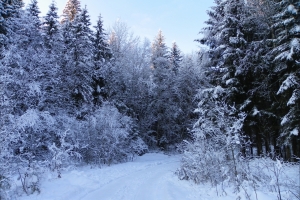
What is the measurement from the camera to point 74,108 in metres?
19.7

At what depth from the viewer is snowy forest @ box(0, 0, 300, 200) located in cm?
916

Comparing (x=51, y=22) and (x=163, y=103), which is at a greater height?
(x=51, y=22)

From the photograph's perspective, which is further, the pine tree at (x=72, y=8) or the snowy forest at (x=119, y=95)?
the pine tree at (x=72, y=8)

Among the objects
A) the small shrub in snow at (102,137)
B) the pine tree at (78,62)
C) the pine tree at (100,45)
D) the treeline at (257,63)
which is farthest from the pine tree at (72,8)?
the treeline at (257,63)

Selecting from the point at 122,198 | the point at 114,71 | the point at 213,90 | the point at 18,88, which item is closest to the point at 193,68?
the point at 114,71

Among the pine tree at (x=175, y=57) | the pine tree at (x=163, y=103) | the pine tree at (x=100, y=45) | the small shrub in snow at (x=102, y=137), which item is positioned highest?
the pine tree at (x=175, y=57)

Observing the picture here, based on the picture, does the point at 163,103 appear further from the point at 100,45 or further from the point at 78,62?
the point at 78,62

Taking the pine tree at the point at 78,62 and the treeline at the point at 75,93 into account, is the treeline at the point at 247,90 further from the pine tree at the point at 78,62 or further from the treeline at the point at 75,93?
the pine tree at the point at 78,62

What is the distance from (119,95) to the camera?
A: 25938 millimetres

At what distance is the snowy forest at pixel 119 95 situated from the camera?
30.0 ft

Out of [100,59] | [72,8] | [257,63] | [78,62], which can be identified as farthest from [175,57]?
[257,63]

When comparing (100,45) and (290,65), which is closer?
(290,65)

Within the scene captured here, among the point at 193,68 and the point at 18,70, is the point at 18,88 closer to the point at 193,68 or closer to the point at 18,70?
the point at 18,70

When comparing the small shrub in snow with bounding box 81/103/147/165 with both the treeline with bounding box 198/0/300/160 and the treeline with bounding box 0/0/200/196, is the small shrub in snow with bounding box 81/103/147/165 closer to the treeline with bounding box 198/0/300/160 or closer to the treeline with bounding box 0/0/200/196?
the treeline with bounding box 0/0/200/196
